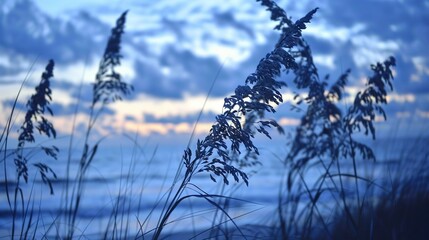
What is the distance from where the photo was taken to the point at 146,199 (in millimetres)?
12070

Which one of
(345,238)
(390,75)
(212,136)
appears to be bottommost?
(345,238)

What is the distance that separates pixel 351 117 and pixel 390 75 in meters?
0.46

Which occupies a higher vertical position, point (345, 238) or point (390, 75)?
point (390, 75)

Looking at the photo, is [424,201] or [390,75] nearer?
[390,75]

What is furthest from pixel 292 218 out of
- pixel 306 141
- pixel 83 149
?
pixel 83 149

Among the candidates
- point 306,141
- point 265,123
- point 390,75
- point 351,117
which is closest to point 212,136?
point 265,123

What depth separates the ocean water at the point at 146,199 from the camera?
11.2 feet

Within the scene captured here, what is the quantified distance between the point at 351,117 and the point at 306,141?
0.80 m

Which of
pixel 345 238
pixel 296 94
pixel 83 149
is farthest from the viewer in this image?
pixel 296 94

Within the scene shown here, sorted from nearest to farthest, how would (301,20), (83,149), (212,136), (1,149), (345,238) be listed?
(212,136)
(301,20)
(1,149)
(345,238)
(83,149)

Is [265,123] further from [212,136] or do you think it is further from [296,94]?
[296,94]

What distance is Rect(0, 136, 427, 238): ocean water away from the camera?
3.42m

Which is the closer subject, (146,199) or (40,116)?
(40,116)

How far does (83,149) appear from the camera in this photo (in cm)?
391
